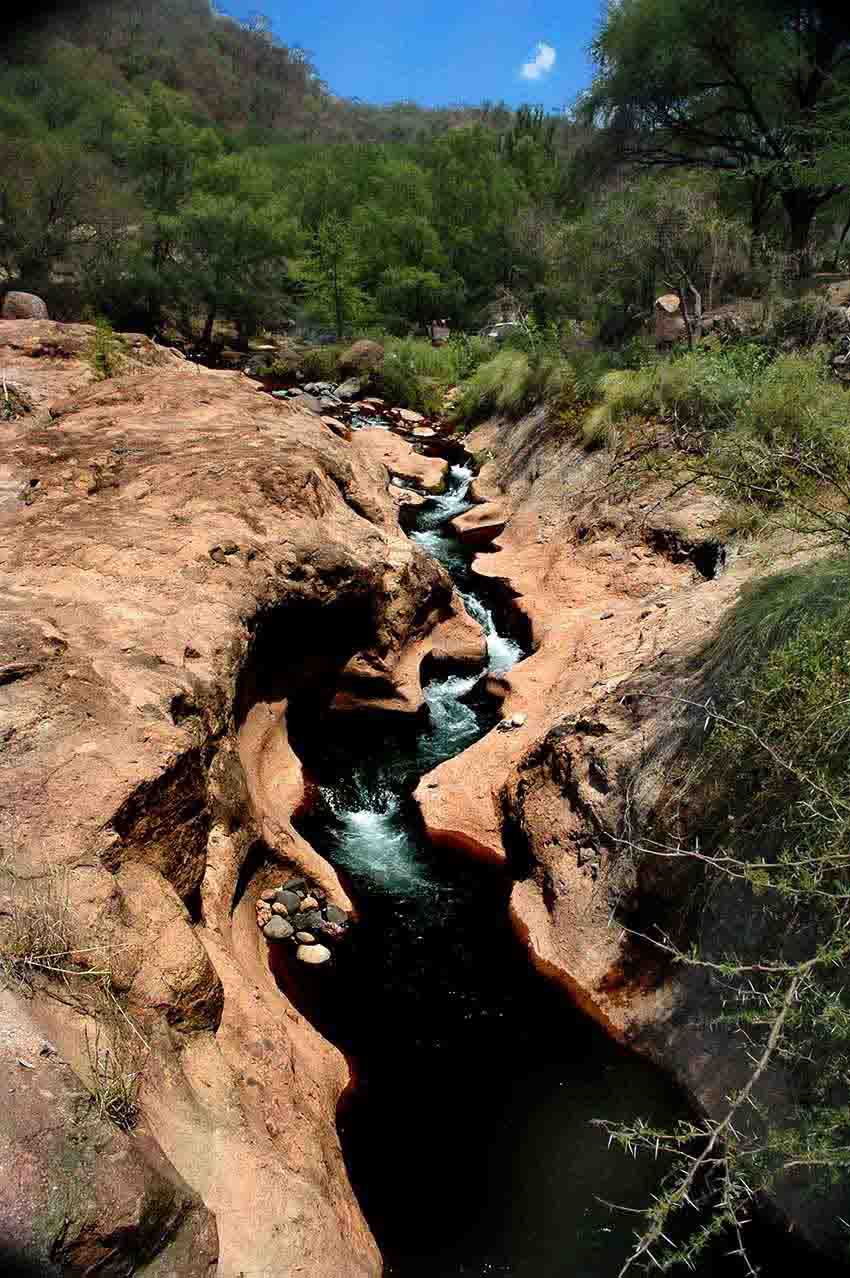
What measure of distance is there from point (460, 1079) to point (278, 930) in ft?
4.74

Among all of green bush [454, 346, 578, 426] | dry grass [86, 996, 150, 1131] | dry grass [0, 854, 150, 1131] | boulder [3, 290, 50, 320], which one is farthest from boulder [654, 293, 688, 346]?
dry grass [86, 996, 150, 1131]

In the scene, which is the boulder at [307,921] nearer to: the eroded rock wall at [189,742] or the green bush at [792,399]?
the eroded rock wall at [189,742]

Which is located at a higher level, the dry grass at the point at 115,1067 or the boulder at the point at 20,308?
the boulder at the point at 20,308

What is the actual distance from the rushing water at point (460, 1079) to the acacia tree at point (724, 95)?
1027 centimetres

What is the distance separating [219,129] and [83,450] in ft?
140

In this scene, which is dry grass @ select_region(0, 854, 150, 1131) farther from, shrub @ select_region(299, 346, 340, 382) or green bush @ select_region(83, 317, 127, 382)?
shrub @ select_region(299, 346, 340, 382)

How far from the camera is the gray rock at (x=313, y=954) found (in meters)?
4.84

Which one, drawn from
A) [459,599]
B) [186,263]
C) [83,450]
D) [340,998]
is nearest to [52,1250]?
[340,998]

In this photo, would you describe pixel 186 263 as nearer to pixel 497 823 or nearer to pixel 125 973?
pixel 497 823

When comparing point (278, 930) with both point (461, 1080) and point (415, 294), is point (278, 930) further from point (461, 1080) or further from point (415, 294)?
point (415, 294)

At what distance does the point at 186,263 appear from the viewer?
2361cm

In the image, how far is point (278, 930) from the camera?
16.2 feet

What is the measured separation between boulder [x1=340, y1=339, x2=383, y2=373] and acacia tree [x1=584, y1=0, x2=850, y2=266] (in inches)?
316

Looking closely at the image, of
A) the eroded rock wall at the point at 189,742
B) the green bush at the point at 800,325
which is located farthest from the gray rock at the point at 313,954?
the green bush at the point at 800,325
